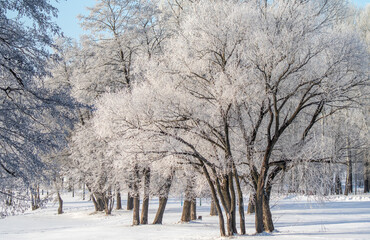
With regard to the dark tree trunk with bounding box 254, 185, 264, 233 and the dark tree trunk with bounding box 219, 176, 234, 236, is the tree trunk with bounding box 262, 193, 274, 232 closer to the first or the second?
the dark tree trunk with bounding box 254, 185, 264, 233

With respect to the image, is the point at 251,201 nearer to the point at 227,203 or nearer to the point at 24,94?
the point at 227,203

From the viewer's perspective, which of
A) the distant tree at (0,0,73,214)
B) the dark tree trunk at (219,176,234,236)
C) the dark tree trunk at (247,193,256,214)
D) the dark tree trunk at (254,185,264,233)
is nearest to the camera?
the distant tree at (0,0,73,214)

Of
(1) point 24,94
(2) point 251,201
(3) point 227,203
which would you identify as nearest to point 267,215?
(3) point 227,203

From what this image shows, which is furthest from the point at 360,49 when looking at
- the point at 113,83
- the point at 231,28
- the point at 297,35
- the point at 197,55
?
the point at 113,83

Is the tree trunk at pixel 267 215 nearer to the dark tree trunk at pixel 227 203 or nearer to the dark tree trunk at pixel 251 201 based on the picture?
the dark tree trunk at pixel 251 201

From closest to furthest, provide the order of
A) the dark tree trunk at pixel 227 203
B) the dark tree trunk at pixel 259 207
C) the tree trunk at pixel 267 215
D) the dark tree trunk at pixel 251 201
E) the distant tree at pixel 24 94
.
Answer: the distant tree at pixel 24 94
the dark tree trunk at pixel 259 207
the dark tree trunk at pixel 227 203
the dark tree trunk at pixel 251 201
the tree trunk at pixel 267 215

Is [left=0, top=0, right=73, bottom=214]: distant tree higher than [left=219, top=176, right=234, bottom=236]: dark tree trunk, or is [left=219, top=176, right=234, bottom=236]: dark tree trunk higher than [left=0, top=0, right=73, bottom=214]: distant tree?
[left=0, top=0, right=73, bottom=214]: distant tree

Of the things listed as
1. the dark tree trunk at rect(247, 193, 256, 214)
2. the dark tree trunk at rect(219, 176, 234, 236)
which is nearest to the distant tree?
the dark tree trunk at rect(219, 176, 234, 236)

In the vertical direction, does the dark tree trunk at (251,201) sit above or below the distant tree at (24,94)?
below

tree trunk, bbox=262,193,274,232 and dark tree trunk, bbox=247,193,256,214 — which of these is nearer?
dark tree trunk, bbox=247,193,256,214

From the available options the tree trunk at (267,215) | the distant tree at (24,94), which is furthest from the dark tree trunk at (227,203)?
the distant tree at (24,94)

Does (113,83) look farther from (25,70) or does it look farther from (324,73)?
(25,70)

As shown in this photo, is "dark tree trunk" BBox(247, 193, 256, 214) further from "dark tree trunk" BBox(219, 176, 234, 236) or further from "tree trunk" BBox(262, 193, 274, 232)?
"dark tree trunk" BBox(219, 176, 234, 236)

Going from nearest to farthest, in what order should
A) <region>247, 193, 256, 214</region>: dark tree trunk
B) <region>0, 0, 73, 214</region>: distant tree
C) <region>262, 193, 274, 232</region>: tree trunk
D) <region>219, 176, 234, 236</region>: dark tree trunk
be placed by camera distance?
<region>0, 0, 73, 214</region>: distant tree → <region>219, 176, 234, 236</region>: dark tree trunk → <region>247, 193, 256, 214</region>: dark tree trunk → <region>262, 193, 274, 232</region>: tree trunk
